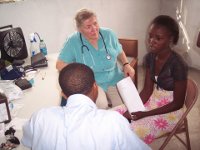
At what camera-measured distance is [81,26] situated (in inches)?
85.4

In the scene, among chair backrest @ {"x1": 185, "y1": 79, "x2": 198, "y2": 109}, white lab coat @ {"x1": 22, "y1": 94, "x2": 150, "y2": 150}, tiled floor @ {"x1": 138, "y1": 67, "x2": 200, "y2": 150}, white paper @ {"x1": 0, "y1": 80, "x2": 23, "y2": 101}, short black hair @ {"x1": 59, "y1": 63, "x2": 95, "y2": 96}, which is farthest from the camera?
tiled floor @ {"x1": 138, "y1": 67, "x2": 200, "y2": 150}

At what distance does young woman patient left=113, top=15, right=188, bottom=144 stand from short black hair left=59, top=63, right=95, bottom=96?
0.65 metres

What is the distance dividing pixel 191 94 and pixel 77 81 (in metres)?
0.81

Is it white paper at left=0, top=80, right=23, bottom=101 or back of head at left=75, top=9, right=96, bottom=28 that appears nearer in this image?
white paper at left=0, top=80, right=23, bottom=101

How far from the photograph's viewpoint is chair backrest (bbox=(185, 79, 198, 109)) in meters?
1.57

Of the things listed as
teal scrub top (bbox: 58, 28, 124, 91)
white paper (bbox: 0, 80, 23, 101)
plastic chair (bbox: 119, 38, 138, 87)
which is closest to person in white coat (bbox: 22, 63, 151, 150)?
white paper (bbox: 0, 80, 23, 101)

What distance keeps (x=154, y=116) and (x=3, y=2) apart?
6.33 feet

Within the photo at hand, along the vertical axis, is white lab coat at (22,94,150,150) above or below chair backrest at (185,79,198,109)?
above

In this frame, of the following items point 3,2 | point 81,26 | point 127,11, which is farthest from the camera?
point 127,11

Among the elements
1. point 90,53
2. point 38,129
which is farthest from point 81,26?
point 38,129

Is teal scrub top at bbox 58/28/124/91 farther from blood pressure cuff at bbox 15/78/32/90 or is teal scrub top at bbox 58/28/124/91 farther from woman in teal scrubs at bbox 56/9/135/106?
blood pressure cuff at bbox 15/78/32/90

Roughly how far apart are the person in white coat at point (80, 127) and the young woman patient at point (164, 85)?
542mm

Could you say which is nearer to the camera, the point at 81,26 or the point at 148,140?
the point at 148,140

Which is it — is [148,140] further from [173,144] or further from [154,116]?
[173,144]
